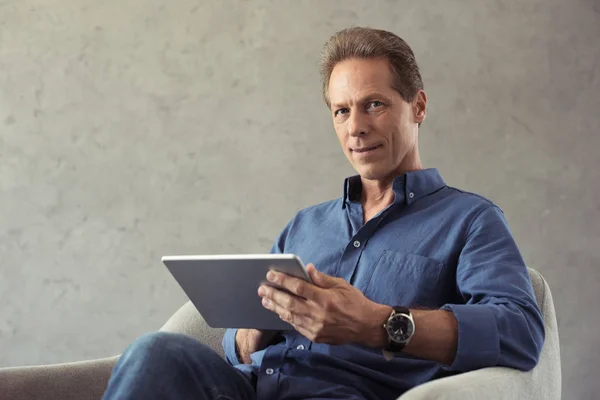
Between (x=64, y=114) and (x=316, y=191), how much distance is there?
2.87ft

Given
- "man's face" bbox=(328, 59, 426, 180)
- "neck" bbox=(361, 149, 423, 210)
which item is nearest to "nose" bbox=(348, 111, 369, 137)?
"man's face" bbox=(328, 59, 426, 180)

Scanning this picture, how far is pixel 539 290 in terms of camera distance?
1527mm

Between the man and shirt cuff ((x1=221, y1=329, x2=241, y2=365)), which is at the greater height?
the man

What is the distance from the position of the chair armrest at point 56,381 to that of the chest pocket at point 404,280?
571 millimetres

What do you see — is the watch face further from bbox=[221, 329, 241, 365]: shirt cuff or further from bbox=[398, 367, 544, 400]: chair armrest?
bbox=[221, 329, 241, 365]: shirt cuff

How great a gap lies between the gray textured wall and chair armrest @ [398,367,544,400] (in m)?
1.21

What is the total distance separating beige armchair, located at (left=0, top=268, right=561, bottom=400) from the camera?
1142mm

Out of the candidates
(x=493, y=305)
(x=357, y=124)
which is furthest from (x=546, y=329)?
(x=357, y=124)

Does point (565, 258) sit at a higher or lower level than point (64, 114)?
lower

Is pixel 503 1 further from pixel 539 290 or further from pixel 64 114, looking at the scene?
pixel 64 114

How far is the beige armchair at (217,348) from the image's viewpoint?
1142 mm

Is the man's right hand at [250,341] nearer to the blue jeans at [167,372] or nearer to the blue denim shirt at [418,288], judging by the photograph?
the blue denim shirt at [418,288]

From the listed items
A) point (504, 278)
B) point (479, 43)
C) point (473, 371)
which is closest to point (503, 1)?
point (479, 43)

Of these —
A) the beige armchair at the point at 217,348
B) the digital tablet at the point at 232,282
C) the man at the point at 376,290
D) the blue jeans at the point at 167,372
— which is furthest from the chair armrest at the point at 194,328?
the blue jeans at the point at 167,372
